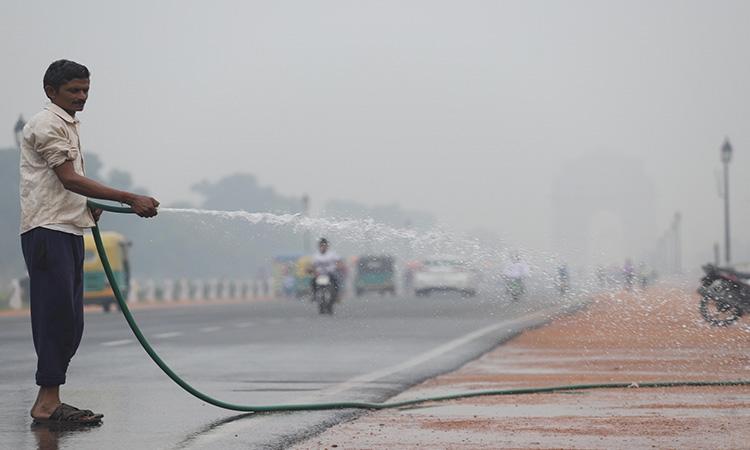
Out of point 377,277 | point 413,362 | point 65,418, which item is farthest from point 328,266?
point 377,277

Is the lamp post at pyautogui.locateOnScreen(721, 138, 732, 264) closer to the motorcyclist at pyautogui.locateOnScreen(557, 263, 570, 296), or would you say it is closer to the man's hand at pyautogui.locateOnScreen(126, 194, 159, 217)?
the motorcyclist at pyautogui.locateOnScreen(557, 263, 570, 296)

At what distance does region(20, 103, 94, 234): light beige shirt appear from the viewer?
8.08m

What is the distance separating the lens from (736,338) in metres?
18.7

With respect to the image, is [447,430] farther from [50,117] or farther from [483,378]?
[483,378]

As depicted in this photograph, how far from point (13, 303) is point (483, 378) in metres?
31.5

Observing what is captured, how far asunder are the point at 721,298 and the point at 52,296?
15.8 m

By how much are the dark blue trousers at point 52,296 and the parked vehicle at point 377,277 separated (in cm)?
6382

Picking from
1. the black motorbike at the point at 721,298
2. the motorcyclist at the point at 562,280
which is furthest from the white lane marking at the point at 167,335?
the motorcyclist at the point at 562,280

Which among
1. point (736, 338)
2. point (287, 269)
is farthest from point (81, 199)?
point (287, 269)

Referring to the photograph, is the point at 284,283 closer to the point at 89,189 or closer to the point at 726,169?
the point at 726,169

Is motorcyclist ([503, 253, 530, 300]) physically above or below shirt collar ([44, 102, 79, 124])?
below

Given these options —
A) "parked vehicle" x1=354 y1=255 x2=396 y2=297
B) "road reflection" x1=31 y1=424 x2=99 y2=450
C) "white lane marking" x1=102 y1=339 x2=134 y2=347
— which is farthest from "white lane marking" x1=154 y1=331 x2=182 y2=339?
"parked vehicle" x1=354 y1=255 x2=396 y2=297

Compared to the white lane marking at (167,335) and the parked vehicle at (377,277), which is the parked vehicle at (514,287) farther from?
the parked vehicle at (377,277)

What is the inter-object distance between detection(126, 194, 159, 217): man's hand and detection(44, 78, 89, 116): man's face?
2.00ft
